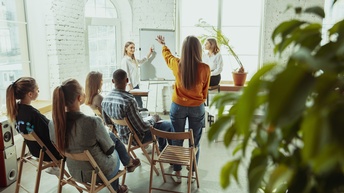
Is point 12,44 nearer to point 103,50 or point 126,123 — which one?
point 103,50

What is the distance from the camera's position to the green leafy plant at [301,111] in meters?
0.42

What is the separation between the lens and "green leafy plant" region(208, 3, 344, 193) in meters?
0.42

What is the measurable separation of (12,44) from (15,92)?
1615 millimetres

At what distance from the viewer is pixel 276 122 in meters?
0.44

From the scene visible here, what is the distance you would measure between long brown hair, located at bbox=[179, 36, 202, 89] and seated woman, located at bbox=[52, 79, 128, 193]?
3.06 feet

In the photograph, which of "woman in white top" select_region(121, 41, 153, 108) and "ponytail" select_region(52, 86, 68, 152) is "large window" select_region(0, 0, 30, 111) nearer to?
"woman in white top" select_region(121, 41, 153, 108)

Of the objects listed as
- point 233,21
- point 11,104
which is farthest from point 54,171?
point 233,21

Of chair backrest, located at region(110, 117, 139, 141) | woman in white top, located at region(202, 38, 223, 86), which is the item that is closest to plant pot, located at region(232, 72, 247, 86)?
woman in white top, located at region(202, 38, 223, 86)

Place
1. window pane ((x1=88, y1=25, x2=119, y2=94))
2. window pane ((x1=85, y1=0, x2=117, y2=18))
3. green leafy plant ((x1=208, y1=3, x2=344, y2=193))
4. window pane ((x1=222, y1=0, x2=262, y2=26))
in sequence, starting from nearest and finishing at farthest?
green leafy plant ((x1=208, y1=3, x2=344, y2=193)) < window pane ((x1=85, y1=0, x2=117, y2=18)) < window pane ((x1=88, y1=25, x2=119, y2=94)) < window pane ((x1=222, y1=0, x2=262, y2=26))

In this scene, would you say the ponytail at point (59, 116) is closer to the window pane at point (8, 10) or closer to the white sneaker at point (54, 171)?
the white sneaker at point (54, 171)

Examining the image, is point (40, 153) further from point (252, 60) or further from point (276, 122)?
point (252, 60)

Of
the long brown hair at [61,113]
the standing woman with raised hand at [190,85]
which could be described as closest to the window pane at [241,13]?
the standing woman with raised hand at [190,85]

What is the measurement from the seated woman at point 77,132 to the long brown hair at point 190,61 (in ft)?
3.06

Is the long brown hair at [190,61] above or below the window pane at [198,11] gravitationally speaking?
below
